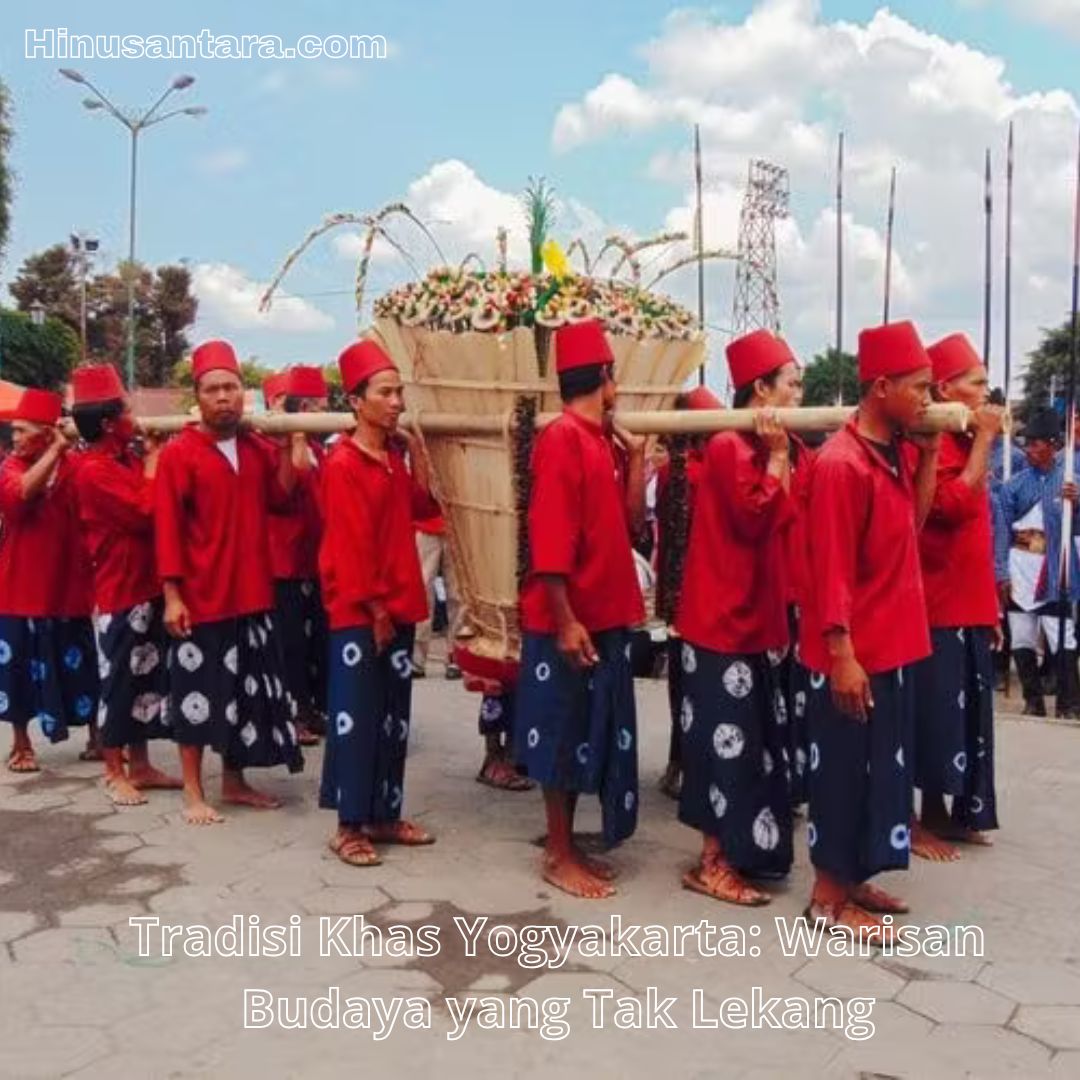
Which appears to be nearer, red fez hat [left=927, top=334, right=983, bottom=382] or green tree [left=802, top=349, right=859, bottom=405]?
A: red fez hat [left=927, top=334, right=983, bottom=382]

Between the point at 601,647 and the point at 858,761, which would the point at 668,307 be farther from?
the point at 858,761

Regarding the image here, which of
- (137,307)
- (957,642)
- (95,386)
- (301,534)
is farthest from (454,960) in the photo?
(137,307)

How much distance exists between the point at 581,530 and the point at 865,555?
35.4 inches

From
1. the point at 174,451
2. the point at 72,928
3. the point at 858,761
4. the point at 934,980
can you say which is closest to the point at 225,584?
the point at 174,451

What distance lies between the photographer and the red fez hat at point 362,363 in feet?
14.4

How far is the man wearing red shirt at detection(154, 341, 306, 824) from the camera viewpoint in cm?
486

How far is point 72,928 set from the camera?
3.89 meters

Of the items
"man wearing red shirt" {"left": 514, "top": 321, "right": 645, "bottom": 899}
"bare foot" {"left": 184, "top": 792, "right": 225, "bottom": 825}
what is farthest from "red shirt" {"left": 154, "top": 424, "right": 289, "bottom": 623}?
"man wearing red shirt" {"left": 514, "top": 321, "right": 645, "bottom": 899}

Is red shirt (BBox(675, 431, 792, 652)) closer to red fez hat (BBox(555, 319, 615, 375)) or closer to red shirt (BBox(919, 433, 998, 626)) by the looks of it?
red fez hat (BBox(555, 319, 615, 375))

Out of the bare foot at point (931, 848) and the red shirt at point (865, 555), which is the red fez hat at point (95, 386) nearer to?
the red shirt at point (865, 555)

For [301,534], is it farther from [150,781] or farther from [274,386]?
[150,781]

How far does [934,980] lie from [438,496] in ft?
7.89

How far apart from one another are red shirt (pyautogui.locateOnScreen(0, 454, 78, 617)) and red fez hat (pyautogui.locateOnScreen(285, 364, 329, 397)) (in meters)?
1.15

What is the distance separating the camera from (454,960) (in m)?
3.62
